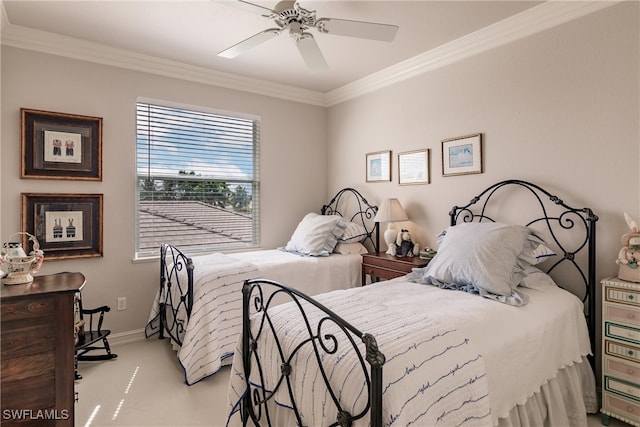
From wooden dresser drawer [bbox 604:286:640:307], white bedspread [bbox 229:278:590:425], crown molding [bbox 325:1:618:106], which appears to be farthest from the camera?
crown molding [bbox 325:1:618:106]

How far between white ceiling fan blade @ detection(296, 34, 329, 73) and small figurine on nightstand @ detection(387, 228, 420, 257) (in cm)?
166

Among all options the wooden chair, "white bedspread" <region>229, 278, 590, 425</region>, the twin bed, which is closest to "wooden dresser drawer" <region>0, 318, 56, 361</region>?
the wooden chair

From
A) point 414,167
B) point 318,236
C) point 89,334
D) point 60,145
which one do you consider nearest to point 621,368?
point 414,167

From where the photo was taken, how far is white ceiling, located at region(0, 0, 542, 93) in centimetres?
244

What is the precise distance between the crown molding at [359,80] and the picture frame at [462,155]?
0.70m

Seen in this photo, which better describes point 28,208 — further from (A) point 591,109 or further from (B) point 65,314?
(A) point 591,109

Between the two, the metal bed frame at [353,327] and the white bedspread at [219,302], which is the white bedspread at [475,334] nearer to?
the metal bed frame at [353,327]

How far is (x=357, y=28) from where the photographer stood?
6.90 feet

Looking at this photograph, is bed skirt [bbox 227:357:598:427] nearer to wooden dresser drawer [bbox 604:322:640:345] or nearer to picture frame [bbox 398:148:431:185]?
wooden dresser drawer [bbox 604:322:640:345]

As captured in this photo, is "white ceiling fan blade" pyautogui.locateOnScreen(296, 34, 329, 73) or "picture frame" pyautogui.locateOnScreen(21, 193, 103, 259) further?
"picture frame" pyautogui.locateOnScreen(21, 193, 103, 259)

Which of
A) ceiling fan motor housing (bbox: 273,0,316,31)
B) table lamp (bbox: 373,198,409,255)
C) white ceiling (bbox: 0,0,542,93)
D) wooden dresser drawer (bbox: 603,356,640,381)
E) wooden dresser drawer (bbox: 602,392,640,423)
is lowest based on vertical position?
wooden dresser drawer (bbox: 602,392,640,423)

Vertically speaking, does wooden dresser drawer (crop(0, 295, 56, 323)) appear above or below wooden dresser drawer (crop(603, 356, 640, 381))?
above

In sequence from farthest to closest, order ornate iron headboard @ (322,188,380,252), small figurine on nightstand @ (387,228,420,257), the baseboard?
ornate iron headboard @ (322,188,380,252) → small figurine on nightstand @ (387,228,420,257) → the baseboard

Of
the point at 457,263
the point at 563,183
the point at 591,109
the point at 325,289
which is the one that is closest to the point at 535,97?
the point at 591,109
